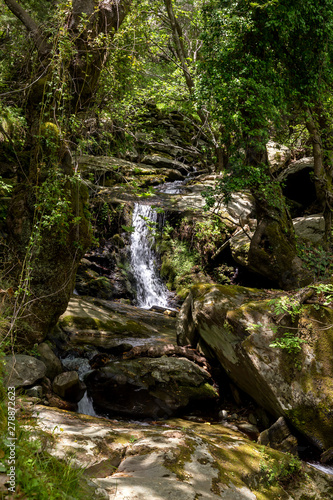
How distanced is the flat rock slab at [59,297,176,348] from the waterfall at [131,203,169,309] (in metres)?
2.08

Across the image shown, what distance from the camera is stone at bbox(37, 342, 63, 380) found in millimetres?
5289

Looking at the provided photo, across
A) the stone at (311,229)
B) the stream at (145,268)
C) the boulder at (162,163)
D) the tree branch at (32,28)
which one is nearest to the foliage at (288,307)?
the stone at (311,229)

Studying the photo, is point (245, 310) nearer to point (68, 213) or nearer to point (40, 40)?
point (68, 213)

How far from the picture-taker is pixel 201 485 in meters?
2.66

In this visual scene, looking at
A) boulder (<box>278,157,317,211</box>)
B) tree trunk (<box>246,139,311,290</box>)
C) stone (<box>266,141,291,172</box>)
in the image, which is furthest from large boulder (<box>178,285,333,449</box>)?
stone (<box>266,141,291,172</box>)

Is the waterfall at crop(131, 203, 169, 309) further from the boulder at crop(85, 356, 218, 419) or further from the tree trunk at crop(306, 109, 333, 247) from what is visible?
the tree trunk at crop(306, 109, 333, 247)

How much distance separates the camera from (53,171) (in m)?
5.08

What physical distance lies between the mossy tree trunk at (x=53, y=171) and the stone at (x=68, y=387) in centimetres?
89

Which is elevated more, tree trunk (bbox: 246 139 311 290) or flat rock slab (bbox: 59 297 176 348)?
tree trunk (bbox: 246 139 311 290)

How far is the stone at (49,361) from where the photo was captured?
529 centimetres

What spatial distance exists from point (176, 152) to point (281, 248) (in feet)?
48.0

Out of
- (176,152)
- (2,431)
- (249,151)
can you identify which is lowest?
(2,431)

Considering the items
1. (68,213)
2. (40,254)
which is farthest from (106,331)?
(68,213)

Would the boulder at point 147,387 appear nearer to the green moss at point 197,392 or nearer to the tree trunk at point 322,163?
→ the green moss at point 197,392
